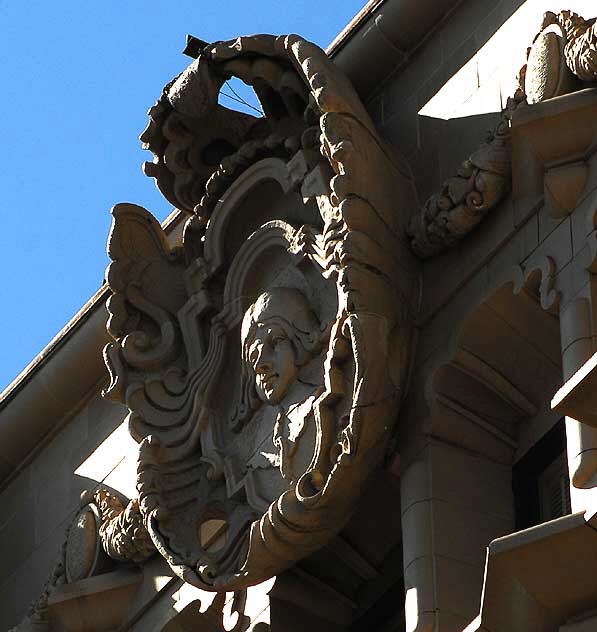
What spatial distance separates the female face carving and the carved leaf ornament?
12mm

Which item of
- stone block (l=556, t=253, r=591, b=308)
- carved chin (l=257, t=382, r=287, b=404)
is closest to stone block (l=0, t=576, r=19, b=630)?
carved chin (l=257, t=382, r=287, b=404)

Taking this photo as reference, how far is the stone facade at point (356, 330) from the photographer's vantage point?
15367mm

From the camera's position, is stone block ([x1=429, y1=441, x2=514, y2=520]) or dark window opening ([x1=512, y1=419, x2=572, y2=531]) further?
stone block ([x1=429, y1=441, x2=514, y2=520])

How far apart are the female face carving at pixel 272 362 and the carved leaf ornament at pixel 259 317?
12 mm

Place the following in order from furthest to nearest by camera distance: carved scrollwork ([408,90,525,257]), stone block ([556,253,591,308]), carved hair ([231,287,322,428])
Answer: carved hair ([231,287,322,428]), carved scrollwork ([408,90,525,257]), stone block ([556,253,591,308])

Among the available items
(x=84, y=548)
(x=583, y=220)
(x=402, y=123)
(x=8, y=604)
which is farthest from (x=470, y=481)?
(x=8, y=604)

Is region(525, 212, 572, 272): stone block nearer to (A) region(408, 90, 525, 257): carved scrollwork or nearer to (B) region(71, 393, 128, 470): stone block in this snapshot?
(A) region(408, 90, 525, 257): carved scrollwork

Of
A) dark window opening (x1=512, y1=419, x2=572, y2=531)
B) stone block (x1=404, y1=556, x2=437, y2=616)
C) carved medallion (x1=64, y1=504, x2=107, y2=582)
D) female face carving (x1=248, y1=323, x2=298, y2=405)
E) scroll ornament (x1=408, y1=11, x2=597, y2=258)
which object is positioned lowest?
stone block (x1=404, y1=556, x2=437, y2=616)

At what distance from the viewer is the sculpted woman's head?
16.5 metres

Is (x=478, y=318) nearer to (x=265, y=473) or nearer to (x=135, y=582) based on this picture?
(x=265, y=473)

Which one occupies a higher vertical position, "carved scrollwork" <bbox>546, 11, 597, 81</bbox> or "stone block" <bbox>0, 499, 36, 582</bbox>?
"stone block" <bbox>0, 499, 36, 582</bbox>

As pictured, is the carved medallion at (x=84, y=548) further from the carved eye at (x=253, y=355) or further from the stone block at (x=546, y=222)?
the stone block at (x=546, y=222)

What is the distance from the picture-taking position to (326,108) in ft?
53.9

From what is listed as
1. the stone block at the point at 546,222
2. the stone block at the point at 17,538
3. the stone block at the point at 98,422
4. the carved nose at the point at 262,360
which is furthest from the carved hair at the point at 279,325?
the stone block at the point at 17,538
